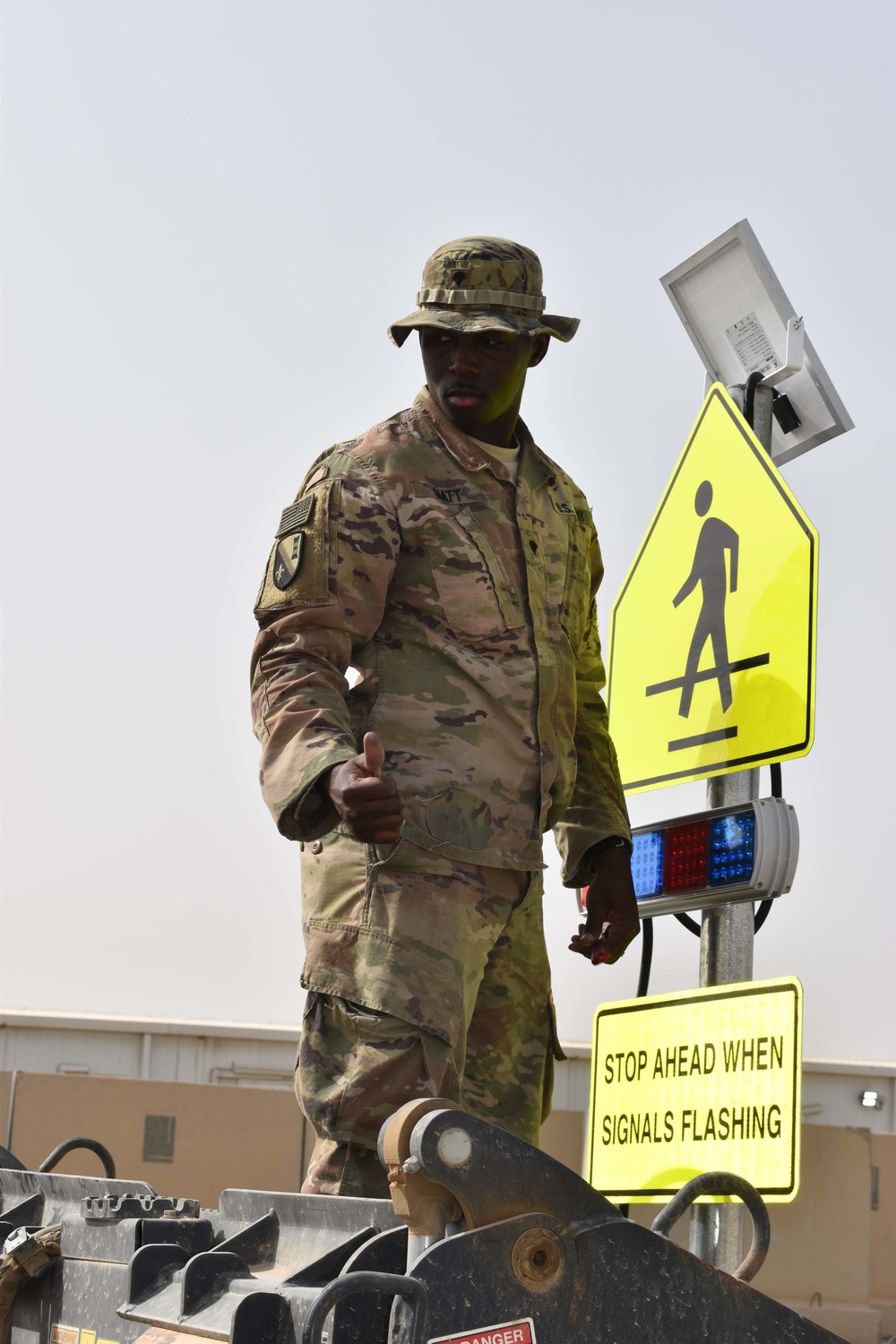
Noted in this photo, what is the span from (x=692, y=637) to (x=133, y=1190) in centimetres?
183

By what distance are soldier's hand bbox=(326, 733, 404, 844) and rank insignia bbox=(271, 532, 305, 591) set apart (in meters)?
0.45

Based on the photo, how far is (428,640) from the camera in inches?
93.0

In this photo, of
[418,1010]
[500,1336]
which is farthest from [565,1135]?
[500,1336]

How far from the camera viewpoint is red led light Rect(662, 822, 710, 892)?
3297 millimetres

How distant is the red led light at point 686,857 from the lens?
330 centimetres

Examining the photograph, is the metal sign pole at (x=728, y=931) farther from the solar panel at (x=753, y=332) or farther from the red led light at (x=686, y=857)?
the solar panel at (x=753, y=332)

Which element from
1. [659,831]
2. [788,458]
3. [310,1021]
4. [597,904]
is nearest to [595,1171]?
[659,831]

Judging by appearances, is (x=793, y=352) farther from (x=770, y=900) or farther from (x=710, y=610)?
(x=770, y=900)

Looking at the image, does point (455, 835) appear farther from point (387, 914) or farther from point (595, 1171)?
point (595, 1171)

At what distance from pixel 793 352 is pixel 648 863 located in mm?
1214

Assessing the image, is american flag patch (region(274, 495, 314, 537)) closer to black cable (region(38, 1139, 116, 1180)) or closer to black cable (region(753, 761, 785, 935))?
Result: black cable (region(38, 1139, 116, 1180))

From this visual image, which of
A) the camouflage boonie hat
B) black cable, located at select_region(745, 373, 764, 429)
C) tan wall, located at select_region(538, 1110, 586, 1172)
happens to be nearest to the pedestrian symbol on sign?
black cable, located at select_region(745, 373, 764, 429)

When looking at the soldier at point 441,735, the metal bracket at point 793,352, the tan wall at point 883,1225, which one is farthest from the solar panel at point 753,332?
the tan wall at point 883,1225

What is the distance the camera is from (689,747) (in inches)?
134
